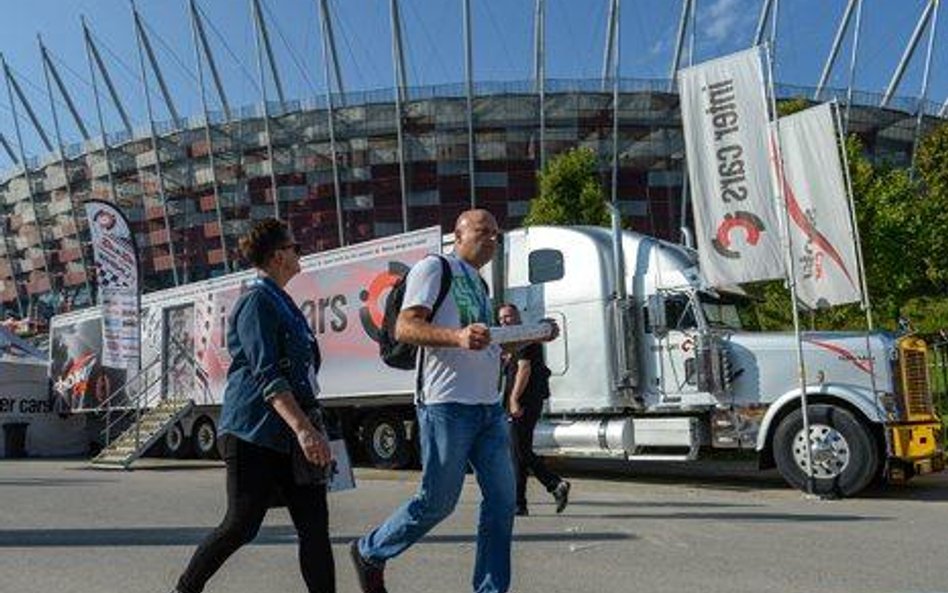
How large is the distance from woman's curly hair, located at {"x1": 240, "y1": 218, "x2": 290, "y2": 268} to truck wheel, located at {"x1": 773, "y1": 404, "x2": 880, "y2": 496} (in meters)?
7.49

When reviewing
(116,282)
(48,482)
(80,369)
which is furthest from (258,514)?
(80,369)

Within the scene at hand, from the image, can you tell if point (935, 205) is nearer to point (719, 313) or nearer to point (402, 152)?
point (719, 313)

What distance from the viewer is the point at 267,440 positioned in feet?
13.0

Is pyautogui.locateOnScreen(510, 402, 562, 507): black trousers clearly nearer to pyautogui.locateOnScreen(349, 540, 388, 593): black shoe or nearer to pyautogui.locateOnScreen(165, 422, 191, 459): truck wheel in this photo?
pyautogui.locateOnScreen(349, 540, 388, 593): black shoe

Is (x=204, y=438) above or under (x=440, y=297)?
under

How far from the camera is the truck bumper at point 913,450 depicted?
9.89 m

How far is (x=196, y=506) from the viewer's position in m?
10.1

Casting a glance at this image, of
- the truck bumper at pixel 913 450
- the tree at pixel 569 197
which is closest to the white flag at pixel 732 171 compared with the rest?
the truck bumper at pixel 913 450

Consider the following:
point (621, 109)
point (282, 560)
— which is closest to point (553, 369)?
point (282, 560)

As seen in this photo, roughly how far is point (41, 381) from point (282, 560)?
64.8ft

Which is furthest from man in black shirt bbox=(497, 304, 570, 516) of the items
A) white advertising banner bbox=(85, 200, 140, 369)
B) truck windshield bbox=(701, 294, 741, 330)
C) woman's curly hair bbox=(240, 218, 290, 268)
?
white advertising banner bbox=(85, 200, 140, 369)

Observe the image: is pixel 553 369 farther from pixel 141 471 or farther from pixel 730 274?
pixel 141 471

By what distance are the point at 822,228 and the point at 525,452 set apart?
4972mm

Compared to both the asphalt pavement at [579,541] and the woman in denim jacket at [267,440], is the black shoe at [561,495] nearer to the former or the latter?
the asphalt pavement at [579,541]
